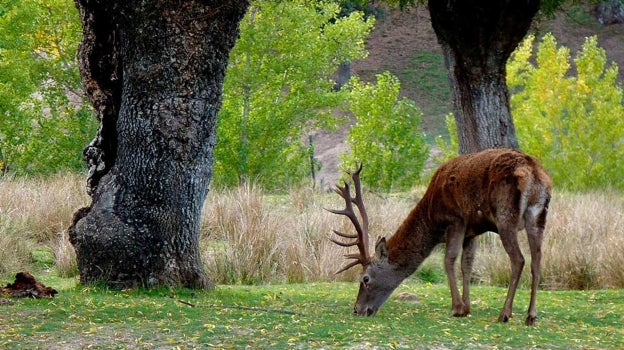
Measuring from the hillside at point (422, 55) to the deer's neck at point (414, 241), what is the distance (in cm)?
3172

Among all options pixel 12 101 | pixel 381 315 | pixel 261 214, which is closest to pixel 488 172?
pixel 381 315

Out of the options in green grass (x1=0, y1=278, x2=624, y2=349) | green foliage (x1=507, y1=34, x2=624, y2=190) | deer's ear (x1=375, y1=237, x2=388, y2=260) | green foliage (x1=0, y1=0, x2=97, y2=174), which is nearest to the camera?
green grass (x1=0, y1=278, x2=624, y2=349)

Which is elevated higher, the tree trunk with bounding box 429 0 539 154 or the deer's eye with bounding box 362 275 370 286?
the tree trunk with bounding box 429 0 539 154

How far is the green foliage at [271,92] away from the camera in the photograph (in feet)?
82.1

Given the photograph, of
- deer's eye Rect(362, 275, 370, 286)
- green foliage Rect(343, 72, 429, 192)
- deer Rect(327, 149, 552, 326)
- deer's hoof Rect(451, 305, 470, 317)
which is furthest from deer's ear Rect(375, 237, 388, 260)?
green foliage Rect(343, 72, 429, 192)

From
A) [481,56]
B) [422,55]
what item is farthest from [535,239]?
[422,55]

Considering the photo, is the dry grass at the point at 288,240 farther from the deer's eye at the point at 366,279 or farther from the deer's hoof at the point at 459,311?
the deer's hoof at the point at 459,311

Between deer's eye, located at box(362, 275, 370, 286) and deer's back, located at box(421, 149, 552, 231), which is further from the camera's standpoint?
deer's eye, located at box(362, 275, 370, 286)

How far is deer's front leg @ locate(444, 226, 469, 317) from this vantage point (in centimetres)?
923

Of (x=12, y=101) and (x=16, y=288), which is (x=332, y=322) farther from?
(x=12, y=101)

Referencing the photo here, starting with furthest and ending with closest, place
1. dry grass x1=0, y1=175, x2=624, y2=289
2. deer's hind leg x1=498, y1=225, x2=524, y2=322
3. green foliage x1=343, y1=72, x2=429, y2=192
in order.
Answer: green foliage x1=343, y1=72, x2=429, y2=192, dry grass x1=0, y1=175, x2=624, y2=289, deer's hind leg x1=498, y1=225, x2=524, y2=322

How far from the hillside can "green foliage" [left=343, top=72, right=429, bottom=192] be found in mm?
15538

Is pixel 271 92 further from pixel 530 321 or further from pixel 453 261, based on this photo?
pixel 530 321

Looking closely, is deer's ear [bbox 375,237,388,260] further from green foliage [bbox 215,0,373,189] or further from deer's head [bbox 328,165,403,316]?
green foliage [bbox 215,0,373,189]
